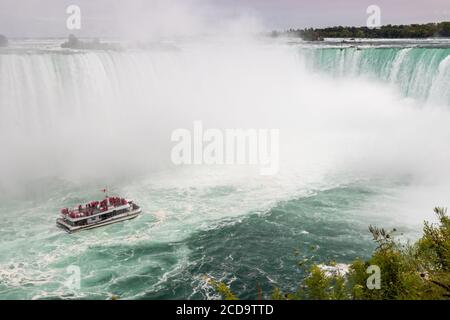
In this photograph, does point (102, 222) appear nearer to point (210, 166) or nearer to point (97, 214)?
point (97, 214)

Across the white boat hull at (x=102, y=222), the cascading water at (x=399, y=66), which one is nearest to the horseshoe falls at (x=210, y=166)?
the cascading water at (x=399, y=66)

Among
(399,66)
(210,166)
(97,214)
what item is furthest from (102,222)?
(399,66)

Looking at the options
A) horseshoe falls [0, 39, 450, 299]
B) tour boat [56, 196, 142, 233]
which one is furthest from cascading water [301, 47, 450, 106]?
tour boat [56, 196, 142, 233]

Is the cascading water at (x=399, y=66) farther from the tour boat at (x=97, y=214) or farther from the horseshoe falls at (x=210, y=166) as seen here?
the tour boat at (x=97, y=214)

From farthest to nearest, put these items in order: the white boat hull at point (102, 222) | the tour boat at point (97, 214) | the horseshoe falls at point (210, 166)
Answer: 1. the tour boat at point (97, 214)
2. the white boat hull at point (102, 222)
3. the horseshoe falls at point (210, 166)

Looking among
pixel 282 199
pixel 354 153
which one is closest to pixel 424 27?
pixel 354 153

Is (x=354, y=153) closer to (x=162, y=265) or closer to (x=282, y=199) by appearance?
(x=282, y=199)

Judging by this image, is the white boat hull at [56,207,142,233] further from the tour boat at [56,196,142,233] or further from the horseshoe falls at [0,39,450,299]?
the horseshoe falls at [0,39,450,299]
